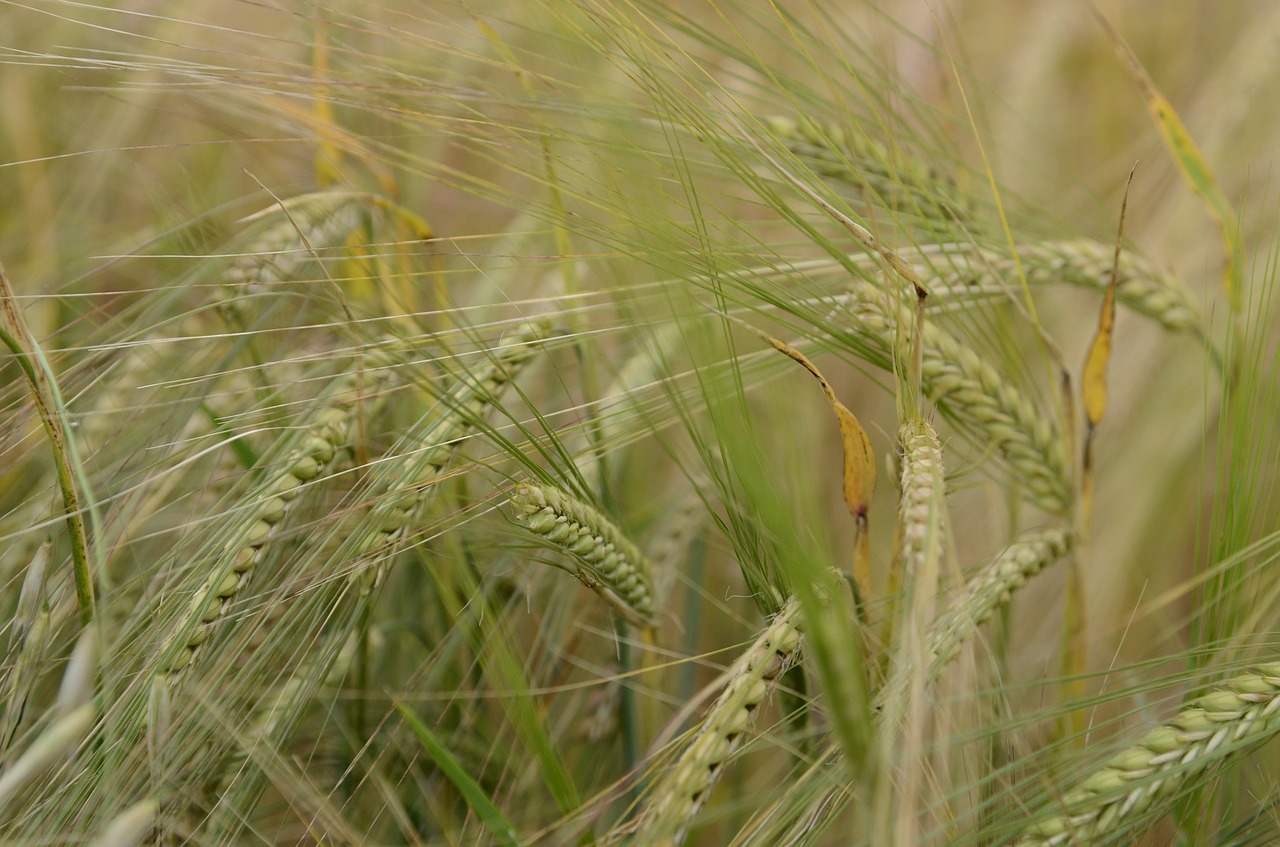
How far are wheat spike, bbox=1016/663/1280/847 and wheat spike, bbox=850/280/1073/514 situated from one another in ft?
0.52

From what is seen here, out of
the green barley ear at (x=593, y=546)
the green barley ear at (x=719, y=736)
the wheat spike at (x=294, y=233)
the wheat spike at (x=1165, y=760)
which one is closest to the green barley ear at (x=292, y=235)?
the wheat spike at (x=294, y=233)

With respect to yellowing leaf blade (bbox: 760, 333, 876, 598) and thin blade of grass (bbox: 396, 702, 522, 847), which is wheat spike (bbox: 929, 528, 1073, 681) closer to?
yellowing leaf blade (bbox: 760, 333, 876, 598)

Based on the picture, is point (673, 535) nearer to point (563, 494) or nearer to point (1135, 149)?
point (563, 494)

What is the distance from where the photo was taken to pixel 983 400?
51 cm

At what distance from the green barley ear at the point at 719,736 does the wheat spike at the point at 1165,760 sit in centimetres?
15

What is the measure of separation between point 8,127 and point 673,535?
765mm

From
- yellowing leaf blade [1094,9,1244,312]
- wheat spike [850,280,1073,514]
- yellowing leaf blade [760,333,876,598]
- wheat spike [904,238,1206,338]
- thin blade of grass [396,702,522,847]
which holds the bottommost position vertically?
thin blade of grass [396,702,522,847]

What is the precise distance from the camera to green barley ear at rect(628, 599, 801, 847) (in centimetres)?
35

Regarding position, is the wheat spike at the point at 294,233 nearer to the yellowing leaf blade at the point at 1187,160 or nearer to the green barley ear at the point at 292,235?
the green barley ear at the point at 292,235

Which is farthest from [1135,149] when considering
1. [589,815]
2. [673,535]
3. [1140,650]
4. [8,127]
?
[8,127]

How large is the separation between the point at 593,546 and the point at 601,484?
0.39 ft

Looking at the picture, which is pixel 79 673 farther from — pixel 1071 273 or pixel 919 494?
pixel 1071 273

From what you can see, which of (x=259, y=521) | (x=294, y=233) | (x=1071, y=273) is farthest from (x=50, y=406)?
(x=1071, y=273)

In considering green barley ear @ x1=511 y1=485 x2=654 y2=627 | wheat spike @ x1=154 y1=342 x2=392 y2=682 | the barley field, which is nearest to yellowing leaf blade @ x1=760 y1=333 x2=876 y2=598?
the barley field
